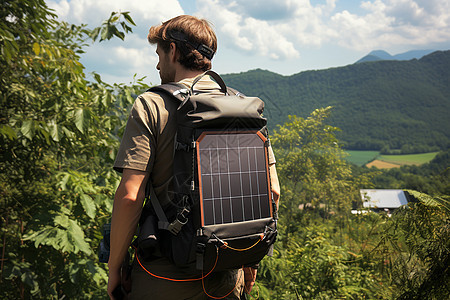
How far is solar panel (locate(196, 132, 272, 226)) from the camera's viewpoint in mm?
1221

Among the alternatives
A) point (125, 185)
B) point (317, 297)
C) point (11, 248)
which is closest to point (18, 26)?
point (11, 248)

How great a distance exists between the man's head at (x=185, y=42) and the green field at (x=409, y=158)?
272 ft

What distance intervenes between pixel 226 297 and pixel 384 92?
11095 centimetres

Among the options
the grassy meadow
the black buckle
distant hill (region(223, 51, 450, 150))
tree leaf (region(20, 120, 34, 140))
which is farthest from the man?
the grassy meadow

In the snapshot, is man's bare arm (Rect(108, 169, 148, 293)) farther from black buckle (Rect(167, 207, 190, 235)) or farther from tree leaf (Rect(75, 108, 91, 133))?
tree leaf (Rect(75, 108, 91, 133))

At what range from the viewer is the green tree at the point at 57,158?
2859mm

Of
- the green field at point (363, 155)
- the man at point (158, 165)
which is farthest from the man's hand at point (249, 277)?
the green field at point (363, 155)

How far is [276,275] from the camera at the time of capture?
137 inches

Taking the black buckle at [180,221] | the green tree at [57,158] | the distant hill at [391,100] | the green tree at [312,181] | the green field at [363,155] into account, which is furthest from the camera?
the distant hill at [391,100]

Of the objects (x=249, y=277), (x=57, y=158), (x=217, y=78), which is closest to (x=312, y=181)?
(x=57, y=158)

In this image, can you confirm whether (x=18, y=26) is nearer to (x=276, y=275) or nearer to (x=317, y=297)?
(x=276, y=275)

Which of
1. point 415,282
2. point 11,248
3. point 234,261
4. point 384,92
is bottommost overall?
point 415,282

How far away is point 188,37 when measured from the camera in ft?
4.58

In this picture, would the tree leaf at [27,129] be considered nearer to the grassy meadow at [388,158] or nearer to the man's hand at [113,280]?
the man's hand at [113,280]
